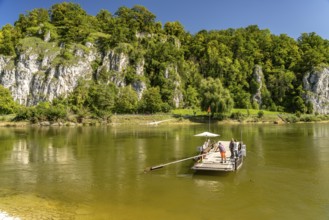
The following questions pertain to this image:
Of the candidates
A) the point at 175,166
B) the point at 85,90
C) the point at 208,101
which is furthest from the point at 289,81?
the point at 175,166

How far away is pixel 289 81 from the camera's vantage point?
148000mm

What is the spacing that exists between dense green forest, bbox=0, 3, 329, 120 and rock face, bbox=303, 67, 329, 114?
9.62 feet

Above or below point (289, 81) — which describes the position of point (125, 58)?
above

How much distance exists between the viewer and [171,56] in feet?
466

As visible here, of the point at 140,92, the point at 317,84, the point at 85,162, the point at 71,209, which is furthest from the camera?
the point at 317,84

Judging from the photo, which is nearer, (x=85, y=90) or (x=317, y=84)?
(x=85, y=90)

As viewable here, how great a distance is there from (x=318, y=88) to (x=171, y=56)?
70404 millimetres

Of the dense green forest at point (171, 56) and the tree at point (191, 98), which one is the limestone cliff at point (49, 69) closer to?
the dense green forest at point (171, 56)

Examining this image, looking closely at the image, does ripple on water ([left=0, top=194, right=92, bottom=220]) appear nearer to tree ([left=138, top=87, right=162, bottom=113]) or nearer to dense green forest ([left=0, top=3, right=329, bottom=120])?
dense green forest ([left=0, top=3, right=329, bottom=120])

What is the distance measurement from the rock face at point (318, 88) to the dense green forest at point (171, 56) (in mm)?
2933

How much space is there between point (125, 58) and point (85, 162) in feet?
360

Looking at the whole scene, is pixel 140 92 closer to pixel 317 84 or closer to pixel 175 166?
pixel 317 84

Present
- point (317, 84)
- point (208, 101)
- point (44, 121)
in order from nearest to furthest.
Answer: point (44, 121)
point (208, 101)
point (317, 84)

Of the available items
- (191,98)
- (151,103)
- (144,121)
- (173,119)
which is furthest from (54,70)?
(191,98)
